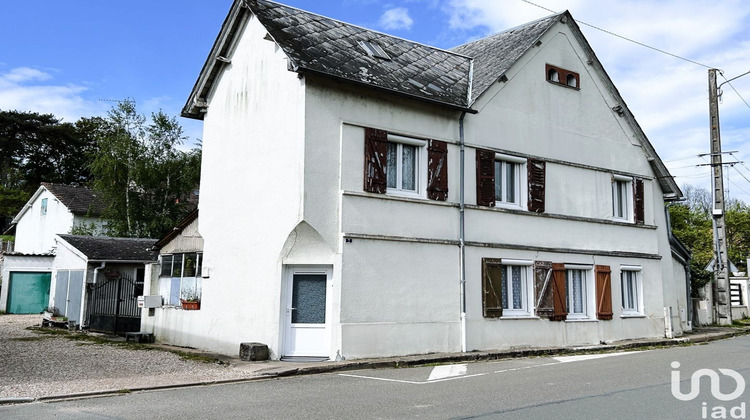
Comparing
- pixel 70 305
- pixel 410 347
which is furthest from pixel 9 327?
pixel 410 347

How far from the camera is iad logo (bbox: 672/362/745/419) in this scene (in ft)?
24.6

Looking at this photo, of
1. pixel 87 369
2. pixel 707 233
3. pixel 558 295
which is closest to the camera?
pixel 87 369

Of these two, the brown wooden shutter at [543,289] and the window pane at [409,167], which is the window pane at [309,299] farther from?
the brown wooden shutter at [543,289]

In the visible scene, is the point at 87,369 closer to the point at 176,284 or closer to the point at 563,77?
the point at 176,284

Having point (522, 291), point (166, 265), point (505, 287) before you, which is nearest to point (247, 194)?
point (166, 265)

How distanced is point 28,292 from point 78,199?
8.48 m

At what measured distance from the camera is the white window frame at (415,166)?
15.2m

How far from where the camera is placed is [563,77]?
1906cm

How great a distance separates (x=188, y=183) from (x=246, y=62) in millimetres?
19217

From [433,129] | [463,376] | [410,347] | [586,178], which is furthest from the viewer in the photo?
[586,178]

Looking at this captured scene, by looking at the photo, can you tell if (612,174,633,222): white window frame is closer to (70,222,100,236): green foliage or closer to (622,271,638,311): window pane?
(622,271,638,311): window pane

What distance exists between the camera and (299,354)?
14.0m

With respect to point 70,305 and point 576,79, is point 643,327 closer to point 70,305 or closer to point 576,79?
point 576,79

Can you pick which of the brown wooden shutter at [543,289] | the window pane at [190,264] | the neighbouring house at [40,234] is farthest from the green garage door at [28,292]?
the brown wooden shutter at [543,289]
